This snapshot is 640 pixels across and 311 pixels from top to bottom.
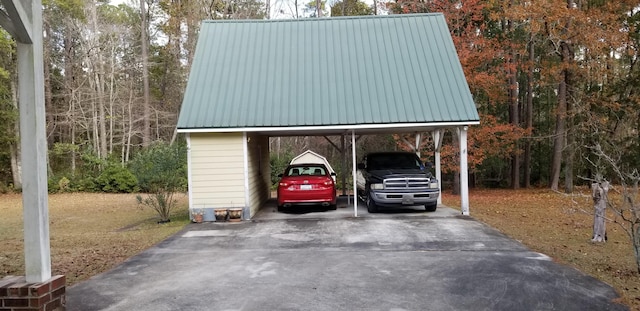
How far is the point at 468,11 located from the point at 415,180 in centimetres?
1097

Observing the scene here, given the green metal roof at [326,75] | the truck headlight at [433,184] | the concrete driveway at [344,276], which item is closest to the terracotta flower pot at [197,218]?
the concrete driveway at [344,276]

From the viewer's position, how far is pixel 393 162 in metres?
13.5

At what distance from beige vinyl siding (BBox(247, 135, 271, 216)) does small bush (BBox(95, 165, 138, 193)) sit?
10466mm

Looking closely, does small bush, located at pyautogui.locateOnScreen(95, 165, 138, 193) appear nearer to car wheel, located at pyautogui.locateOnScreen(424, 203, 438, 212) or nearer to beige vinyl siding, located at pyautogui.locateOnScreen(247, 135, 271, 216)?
beige vinyl siding, located at pyautogui.locateOnScreen(247, 135, 271, 216)

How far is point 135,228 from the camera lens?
12023 millimetres

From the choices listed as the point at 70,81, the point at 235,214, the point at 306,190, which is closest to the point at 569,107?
the point at 306,190

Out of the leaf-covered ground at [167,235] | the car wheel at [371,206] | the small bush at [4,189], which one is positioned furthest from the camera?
the small bush at [4,189]

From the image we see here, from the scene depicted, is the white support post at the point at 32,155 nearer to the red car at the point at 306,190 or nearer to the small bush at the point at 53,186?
the red car at the point at 306,190

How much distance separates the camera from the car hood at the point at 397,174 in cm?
1216

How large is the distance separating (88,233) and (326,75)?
26.7ft

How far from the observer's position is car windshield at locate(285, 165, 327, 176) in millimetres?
13491

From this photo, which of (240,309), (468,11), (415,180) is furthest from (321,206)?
(468,11)

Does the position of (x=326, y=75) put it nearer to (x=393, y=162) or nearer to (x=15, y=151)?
(x=393, y=162)

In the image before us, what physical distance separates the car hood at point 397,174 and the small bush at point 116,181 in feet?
54.5
